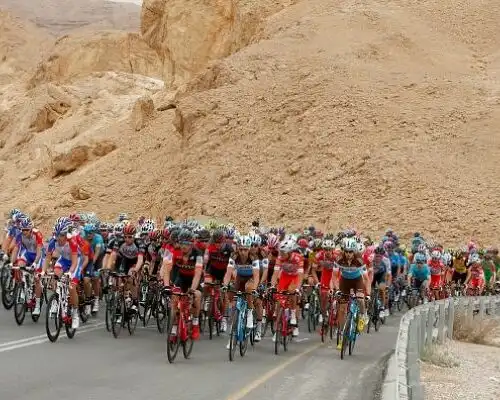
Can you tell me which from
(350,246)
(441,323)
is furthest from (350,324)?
(441,323)

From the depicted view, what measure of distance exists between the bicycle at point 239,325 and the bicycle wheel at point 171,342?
1046 mm

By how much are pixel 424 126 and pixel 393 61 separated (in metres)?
8.53

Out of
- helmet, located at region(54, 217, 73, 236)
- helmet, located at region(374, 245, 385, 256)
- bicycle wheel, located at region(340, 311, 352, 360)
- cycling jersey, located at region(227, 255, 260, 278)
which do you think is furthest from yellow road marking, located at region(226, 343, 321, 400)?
helmet, located at region(374, 245, 385, 256)

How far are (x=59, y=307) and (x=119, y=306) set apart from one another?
1.93 meters

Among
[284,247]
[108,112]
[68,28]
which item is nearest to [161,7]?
[108,112]

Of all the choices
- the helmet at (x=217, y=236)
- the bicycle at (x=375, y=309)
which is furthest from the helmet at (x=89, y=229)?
the bicycle at (x=375, y=309)

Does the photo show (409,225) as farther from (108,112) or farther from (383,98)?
(108,112)

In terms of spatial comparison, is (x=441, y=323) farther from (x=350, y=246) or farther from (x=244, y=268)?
(x=244, y=268)

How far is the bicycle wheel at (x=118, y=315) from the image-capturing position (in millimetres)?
15134

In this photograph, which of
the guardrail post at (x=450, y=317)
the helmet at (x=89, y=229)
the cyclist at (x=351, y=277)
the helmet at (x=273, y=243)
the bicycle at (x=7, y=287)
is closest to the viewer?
the cyclist at (x=351, y=277)

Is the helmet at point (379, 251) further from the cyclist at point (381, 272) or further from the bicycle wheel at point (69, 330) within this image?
the bicycle wheel at point (69, 330)

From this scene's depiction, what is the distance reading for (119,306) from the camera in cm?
1538

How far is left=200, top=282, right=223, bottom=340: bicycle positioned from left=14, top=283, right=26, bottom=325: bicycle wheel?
3.26 meters

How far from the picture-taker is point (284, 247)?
15.7 m
